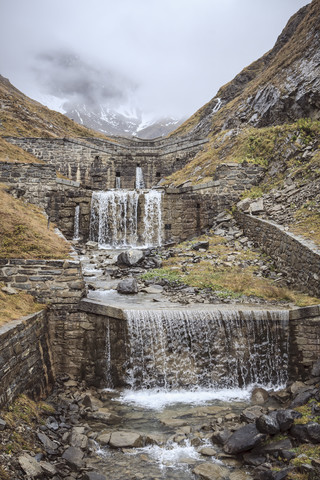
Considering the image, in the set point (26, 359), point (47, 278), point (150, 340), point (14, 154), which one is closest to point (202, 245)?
point (150, 340)

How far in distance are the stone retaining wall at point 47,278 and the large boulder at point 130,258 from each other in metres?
6.28


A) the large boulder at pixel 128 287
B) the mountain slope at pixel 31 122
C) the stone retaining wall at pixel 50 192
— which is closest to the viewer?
the large boulder at pixel 128 287

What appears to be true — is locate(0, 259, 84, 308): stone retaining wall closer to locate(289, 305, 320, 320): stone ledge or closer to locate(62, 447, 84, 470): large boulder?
locate(62, 447, 84, 470): large boulder

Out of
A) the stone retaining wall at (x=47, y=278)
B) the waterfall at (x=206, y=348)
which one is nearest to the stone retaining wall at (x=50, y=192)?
the stone retaining wall at (x=47, y=278)

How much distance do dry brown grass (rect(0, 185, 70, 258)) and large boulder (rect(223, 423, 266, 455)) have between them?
566cm

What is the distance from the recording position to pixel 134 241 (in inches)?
756

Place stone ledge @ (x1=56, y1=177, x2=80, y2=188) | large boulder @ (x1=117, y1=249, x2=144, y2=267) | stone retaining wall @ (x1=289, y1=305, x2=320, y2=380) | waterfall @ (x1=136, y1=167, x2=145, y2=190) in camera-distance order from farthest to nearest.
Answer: waterfall @ (x1=136, y1=167, x2=145, y2=190)
stone ledge @ (x1=56, y1=177, x2=80, y2=188)
large boulder @ (x1=117, y1=249, x2=144, y2=267)
stone retaining wall @ (x1=289, y1=305, x2=320, y2=380)

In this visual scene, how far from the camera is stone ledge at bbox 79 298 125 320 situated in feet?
27.6

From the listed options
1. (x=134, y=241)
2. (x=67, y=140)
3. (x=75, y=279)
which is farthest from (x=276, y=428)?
(x=67, y=140)

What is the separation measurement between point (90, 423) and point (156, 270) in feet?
25.5

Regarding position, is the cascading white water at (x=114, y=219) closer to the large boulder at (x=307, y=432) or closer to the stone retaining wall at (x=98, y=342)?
the stone retaining wall at (x=98, y=342)

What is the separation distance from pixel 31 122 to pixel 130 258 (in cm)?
2340

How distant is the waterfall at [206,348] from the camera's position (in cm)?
831

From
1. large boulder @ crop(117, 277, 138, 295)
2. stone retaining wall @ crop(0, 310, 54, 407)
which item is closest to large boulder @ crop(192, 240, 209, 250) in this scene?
large boulder @ crop(117, 277, 138, 295)
